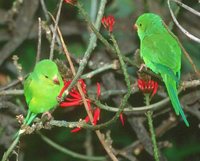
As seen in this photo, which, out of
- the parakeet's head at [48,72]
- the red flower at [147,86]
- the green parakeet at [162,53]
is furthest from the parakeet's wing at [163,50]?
the parakeet's head at [48,72]

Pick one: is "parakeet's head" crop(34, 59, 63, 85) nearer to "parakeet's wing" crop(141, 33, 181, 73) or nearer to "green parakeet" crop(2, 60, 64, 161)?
"green parakeet" crop(2, 60, 64, 161)

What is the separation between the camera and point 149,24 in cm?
321

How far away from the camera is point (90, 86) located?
4316mm

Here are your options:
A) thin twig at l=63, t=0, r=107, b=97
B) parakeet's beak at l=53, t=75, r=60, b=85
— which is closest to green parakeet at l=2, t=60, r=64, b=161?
parakeet's beak at l=53, t=75, r=60, b=85

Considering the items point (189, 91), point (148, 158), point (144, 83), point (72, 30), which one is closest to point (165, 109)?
point (189, 91)

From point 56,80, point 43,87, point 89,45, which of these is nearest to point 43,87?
point 43,87

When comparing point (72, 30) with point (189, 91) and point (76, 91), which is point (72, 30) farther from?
point (76, 91)

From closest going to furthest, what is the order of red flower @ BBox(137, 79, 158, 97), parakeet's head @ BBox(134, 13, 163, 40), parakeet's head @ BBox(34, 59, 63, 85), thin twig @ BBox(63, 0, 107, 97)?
thin twig @ BBox(63, 0, 107, 97), red flower @ BBox(137, 79, 158, 97), parakeet's head @ BBox(34, 59, 63, 85), parakeet's head @ BBox(134, 13, 163, 40)

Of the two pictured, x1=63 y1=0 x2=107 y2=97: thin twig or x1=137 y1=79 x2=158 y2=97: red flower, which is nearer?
x1=63 y1=0 x2=107 y2=97: thin twig

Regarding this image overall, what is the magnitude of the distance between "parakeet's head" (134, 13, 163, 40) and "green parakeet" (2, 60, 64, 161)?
586 millimetres

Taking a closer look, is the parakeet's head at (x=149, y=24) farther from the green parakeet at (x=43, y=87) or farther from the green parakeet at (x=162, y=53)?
the green parakeet at (x=43, y=87)

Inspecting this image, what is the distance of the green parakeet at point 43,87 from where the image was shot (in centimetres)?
300

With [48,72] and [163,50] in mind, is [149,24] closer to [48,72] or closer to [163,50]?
[163,50]

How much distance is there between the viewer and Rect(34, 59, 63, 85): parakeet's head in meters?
2.97
